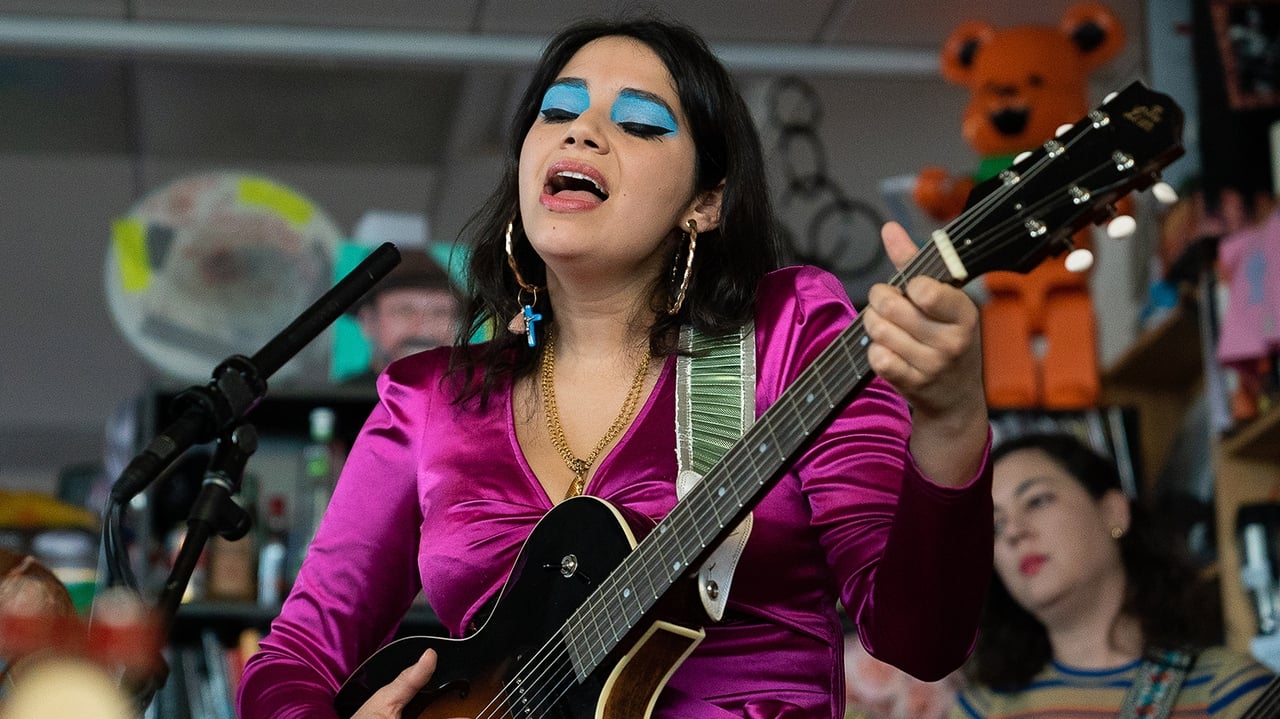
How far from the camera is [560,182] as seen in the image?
167 cm

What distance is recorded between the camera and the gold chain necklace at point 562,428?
1.61m

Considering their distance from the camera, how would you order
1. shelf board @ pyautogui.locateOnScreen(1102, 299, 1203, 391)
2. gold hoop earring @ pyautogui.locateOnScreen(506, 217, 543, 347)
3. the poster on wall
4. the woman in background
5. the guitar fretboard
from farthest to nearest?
shelf board @ pyautogui.locateOnScreen(1102, 299, 1203, 391) → the poster on wall → the woman in background → gold hoop earring @ pyautogui.locateOnScreen(506, 217, 543, 347) → the guitar fretboard

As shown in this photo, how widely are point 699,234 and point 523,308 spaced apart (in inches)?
8.6

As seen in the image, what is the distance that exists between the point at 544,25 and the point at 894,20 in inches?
35.8

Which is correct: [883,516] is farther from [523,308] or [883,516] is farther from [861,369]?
[523,308]

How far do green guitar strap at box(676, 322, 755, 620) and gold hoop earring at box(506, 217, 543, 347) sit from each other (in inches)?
7.1

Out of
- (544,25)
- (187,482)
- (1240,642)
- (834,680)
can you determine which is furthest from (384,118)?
(834,680)

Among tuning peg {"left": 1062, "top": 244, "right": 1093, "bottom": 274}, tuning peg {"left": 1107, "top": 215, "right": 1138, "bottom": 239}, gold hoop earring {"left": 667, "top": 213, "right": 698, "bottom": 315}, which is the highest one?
tuning peg {"left": 1107, "top": 215, "right": 1138, "bottom": 239}

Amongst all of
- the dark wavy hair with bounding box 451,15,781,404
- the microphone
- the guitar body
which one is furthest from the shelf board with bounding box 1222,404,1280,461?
the microphone

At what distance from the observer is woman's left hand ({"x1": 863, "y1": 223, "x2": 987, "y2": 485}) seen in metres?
1.15

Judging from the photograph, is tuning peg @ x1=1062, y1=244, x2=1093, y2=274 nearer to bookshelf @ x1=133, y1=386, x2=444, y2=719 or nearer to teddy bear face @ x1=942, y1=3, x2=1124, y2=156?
bookshelf @ x1=133, y1=386, x2=444, y2=719

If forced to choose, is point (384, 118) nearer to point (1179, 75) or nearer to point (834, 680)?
point (1179, 75)

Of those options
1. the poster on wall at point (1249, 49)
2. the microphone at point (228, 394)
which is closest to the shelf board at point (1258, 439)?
the poster on wall at point (1249, 49)

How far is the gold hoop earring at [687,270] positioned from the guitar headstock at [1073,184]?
0.51 metres
